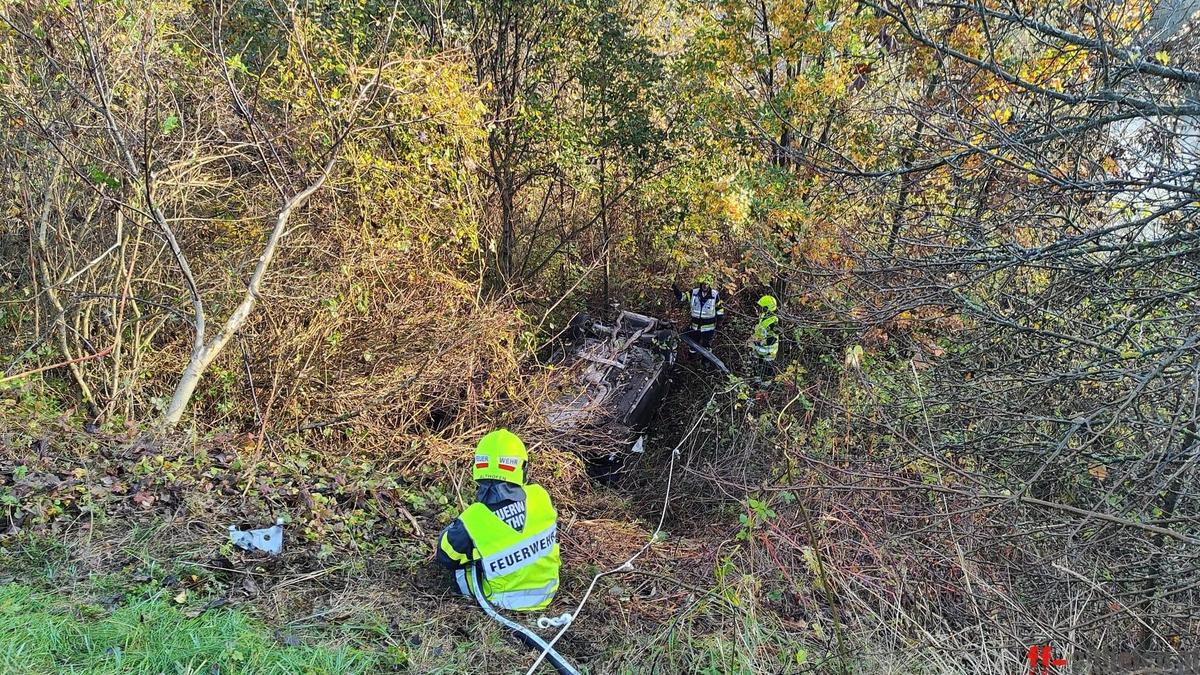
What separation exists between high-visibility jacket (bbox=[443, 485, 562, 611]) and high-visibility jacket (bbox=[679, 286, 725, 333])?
17.4 ft

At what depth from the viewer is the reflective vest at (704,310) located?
8.94 meters

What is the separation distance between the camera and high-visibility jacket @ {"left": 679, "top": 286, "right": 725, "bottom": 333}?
894 cm

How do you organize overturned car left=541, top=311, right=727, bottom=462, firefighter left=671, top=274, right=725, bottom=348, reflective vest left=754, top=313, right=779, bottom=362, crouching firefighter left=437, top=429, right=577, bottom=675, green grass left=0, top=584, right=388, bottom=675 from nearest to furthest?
1. green grass left=0, top=584, right=388, bottom=675
2. crouching firefighter left=437, top=429, right=577, bottom=675
3. overturned car left=541, top=311, right=727, bottom=462
4. reflective vest left=754, top=313, right=779, bottom=362
5. firefighter left=671, top=274, right=725, bottom=348

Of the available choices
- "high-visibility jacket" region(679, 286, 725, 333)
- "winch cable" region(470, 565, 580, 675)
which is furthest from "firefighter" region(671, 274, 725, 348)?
"winch cable" region(470, 565, 580, 675)

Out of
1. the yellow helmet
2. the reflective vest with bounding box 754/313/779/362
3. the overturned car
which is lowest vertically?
the overturned car

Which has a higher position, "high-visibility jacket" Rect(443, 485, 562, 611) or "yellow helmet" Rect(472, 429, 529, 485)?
"yellow helmet" Rect(472, 429, 529, 485)

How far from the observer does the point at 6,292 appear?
5633mm

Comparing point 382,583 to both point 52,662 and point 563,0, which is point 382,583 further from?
point 563,0

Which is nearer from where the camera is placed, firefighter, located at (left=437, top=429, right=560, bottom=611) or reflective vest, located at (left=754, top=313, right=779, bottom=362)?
firefighter, located at (left=437, top=429, right=560, bottom=611)

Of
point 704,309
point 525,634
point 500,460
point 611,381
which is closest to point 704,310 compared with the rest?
point 704,309

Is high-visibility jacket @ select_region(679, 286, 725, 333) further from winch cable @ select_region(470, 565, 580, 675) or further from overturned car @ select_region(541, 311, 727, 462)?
winch cable @ select_region(470, 565, 580, 675)

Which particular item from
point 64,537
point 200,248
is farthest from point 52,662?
point 200,248

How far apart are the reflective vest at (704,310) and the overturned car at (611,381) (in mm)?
266

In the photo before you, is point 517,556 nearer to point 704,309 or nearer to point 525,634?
point 525,634
